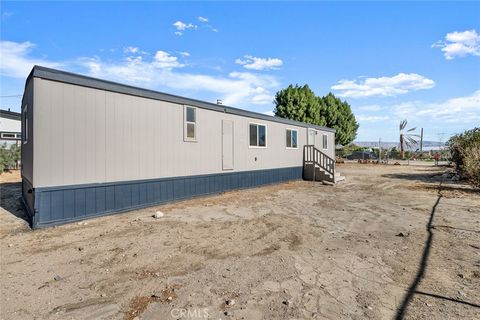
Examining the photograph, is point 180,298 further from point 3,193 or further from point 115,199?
point 3,193

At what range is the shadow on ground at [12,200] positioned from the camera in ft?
25.0

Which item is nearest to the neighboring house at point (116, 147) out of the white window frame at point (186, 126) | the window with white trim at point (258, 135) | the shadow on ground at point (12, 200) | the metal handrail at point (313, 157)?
the white window frame at point (186, 126)

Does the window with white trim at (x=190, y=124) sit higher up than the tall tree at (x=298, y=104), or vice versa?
the tall tree at (x=298, y=104)

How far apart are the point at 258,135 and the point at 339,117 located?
20681 millimetres

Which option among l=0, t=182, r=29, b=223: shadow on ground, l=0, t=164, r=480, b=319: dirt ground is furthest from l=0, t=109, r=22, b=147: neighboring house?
l=0, t=164, r=480, b=319: dirt ground

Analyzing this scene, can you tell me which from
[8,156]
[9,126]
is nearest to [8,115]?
[9,126]

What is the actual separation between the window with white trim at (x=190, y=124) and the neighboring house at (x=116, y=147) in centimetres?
3

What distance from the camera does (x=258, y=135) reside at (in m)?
13.1

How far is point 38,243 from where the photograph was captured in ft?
17.4

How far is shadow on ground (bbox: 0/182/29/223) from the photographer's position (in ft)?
25.0

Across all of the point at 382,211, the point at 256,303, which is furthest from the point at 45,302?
the point at 382,211

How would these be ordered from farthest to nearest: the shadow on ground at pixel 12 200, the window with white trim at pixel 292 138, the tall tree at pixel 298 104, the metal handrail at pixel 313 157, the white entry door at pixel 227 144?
the tall tree at pixel 298 104
the metal handrail at pixel 313 157
the window with white trim at pixel 292 138
the white entry door at pixel 227 144
the shadow on ground at pixel 12 200

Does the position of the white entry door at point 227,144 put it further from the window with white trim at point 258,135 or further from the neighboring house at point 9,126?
the neighboring house at point 9,126

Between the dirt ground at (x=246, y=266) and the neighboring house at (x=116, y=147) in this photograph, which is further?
the neighboring house at (x=116, y=147)
